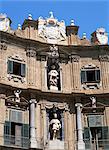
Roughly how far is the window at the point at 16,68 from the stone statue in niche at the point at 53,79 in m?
1.96

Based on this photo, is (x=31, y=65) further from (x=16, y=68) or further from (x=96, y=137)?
(x=96, y=137)

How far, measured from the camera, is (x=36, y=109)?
92.8ft

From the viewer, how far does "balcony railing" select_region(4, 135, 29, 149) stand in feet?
86.9

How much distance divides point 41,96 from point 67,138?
3.20 m

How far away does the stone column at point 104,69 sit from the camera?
29984 millimetres

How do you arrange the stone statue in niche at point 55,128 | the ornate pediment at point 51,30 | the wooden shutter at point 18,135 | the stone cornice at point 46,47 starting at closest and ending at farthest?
the wooden shutter at point 18,135 → the stone statue in niche at point 55,128 → the stone cornice at point 46,47 → the ornate pediment at point 51,30

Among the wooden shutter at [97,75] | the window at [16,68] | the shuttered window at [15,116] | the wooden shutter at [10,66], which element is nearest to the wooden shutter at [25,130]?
the shuttered window at [15,116]

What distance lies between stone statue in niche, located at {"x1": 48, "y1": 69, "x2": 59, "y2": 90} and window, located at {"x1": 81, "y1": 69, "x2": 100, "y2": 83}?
5.88ft

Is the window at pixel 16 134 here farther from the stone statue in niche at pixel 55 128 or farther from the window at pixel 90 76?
the window at pixel 90 76

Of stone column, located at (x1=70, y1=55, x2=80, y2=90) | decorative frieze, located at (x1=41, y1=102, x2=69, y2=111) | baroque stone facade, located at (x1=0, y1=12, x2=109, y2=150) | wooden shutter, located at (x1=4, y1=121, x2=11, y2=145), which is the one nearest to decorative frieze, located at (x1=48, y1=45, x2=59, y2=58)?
baroque stone facade, located at (x1=0, y1=12, x2=109, y2=150)

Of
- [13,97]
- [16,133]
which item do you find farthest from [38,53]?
[16,133]

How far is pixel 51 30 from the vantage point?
31.3 m

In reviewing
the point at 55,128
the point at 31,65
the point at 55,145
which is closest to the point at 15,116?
the point at 55,128

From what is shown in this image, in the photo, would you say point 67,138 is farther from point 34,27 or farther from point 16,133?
point 34,27
